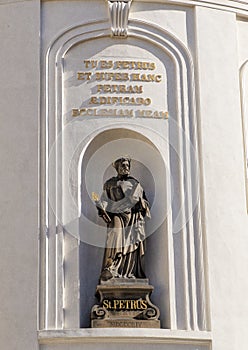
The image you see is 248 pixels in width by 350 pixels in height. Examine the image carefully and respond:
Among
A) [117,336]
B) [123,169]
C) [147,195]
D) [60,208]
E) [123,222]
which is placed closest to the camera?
[117,336]

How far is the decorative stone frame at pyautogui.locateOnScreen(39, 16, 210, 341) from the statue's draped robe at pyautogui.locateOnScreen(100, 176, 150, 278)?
0.44 m

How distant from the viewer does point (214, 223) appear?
16281 millimetres

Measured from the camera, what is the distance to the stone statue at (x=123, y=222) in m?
16.1

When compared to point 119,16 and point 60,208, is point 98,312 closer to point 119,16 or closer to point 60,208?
point 60,208

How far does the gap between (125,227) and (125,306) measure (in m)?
1.16

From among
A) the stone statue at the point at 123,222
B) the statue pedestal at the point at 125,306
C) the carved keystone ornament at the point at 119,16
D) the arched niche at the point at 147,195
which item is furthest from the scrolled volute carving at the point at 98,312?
the carved keystone ornament at the point at 119,16

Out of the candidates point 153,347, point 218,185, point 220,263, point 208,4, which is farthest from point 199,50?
point 153,347

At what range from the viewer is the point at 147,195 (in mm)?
16703

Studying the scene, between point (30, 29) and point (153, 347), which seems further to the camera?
point (30, 29)

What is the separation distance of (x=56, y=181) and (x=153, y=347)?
2.69 m

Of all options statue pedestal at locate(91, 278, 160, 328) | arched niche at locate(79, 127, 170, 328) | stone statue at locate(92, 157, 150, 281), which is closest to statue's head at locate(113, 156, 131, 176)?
stone statue at locate(92, 157, 150, 281)

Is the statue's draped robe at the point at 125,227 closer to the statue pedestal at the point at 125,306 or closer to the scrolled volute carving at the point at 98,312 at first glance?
the statue pedestal at the point at 125,306

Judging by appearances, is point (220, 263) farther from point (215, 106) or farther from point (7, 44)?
point (7, 44)

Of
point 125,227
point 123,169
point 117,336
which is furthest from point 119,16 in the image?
point 117,336
